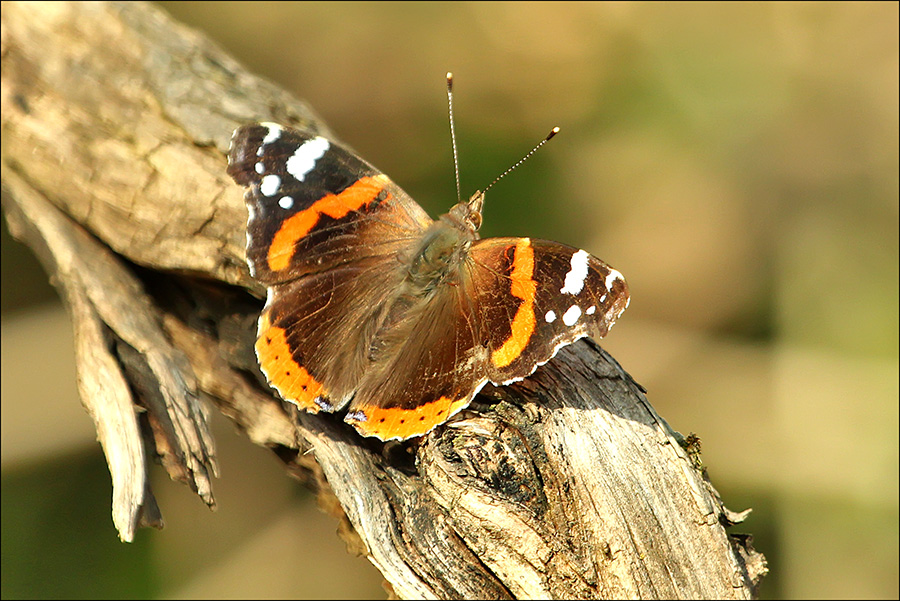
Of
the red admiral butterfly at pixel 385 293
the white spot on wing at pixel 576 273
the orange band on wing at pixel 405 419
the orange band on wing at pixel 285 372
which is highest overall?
the white spot on wing at pixel 576 273

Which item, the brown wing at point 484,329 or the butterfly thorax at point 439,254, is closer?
the brown wing at point 484,329

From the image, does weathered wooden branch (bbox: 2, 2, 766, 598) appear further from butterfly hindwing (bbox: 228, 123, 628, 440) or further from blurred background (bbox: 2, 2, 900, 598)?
blurred background (bbox: 2, 2, 900, 598)

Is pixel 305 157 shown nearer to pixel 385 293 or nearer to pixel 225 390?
pixel 385 293

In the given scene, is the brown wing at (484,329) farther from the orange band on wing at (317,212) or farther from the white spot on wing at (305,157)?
the white spot on wing at (305,157)

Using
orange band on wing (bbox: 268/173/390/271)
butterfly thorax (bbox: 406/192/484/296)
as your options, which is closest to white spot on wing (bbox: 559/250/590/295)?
butterfly thorax (bbox: 406/192/484/296)

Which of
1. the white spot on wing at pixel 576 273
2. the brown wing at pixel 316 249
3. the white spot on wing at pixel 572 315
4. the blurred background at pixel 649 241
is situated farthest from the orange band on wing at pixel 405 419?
the blurred background at pixel 649 241

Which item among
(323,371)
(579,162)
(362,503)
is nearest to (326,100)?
(579,162)
